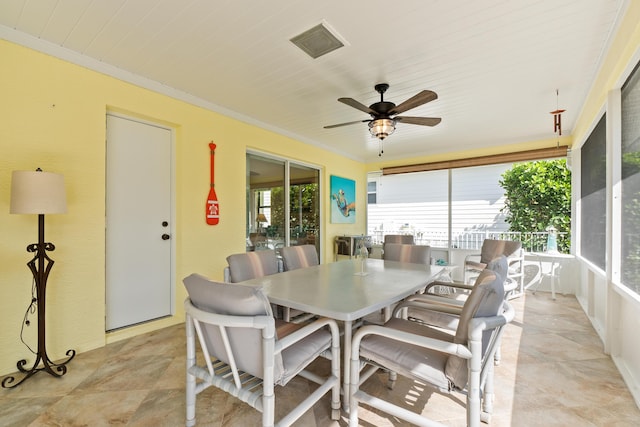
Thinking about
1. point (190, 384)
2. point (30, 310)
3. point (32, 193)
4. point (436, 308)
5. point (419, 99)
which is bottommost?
point (190, 384)

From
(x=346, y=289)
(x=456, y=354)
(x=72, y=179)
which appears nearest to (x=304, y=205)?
(x=72, y=179)

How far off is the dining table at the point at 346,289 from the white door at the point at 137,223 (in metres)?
1.55

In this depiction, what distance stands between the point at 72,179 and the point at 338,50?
7.87 feet

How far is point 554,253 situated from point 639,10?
152 inches

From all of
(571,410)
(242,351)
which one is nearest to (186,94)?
(242,351)

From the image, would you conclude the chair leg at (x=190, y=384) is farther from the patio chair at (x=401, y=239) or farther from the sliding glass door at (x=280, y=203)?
the patio chair at (x=401, y=239)

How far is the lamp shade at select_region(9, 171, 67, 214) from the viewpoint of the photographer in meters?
1.87

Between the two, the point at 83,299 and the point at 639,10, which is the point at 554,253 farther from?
the point at 83,299

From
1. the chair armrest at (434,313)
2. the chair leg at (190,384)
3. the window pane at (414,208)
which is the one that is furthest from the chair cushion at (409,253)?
the window pane at (414,208)

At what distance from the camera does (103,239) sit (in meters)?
2.52

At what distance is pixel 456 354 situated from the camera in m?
1.17

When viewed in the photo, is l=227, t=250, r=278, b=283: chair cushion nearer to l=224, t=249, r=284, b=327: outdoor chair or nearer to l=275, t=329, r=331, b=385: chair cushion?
l=224, t=249, r=284, b=327: outdoor chair

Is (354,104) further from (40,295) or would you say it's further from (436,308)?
(40,295)

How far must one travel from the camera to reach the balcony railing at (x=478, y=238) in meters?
5.01
